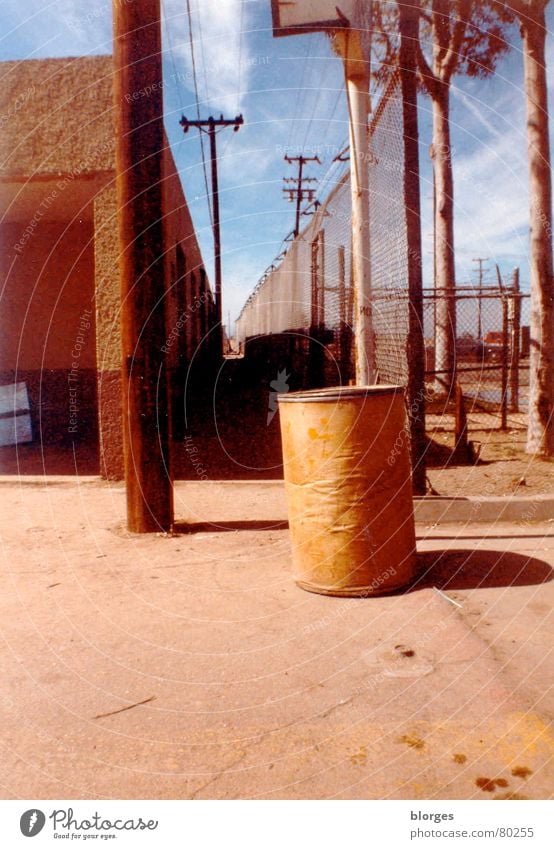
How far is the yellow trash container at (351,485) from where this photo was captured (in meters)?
3.58

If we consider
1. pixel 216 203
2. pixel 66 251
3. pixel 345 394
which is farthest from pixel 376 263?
pixel 216 203

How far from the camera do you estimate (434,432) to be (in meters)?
9.71

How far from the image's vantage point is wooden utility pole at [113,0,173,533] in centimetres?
477

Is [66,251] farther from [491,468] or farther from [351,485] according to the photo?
[351,485]

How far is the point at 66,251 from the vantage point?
11203 millimetres

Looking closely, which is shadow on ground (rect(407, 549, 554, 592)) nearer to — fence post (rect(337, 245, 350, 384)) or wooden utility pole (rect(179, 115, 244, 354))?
fence post (rect(337, 245, 350, 384))

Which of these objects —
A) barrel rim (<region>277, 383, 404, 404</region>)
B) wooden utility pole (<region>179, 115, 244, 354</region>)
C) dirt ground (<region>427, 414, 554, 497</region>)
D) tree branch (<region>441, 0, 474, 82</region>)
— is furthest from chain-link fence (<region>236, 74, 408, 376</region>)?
wooden utility pole (<region>179, 115, 244, 354</region>)

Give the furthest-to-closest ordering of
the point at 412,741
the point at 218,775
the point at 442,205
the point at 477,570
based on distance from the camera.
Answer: the point at 442,205 → the point at 477,570 → the point at 412,741 → the point at 218,775

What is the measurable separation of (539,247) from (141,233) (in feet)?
14.8

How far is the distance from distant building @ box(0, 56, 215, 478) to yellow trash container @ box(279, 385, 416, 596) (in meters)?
1.70

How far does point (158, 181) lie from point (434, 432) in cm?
593

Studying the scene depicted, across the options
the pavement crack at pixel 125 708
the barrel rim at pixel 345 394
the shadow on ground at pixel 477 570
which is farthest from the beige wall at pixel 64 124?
the pavement crack at pixel 125 708

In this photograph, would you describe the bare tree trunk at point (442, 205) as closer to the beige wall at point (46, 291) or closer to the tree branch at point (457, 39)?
the tree branch at point (457, 39)
